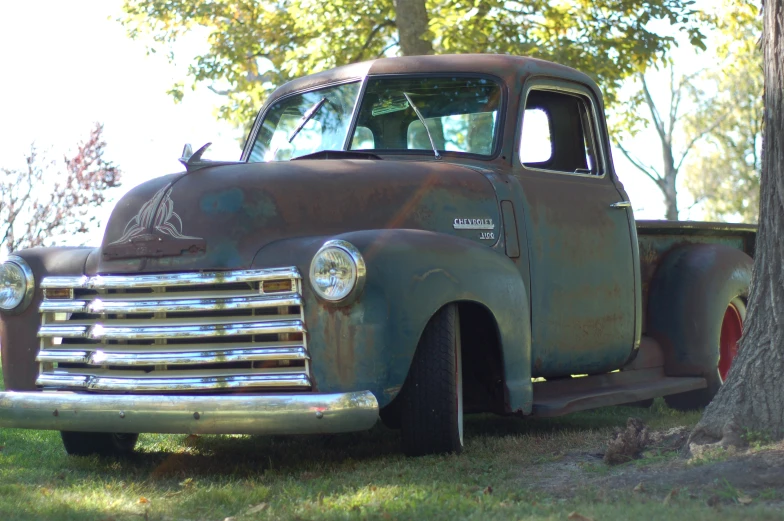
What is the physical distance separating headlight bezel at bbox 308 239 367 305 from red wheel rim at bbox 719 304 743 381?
12.0ft

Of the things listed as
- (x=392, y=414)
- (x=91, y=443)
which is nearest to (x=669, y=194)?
(x=392, y=414)

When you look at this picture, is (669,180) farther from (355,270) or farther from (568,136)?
(355,270)

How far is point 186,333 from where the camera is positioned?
4.17 meters

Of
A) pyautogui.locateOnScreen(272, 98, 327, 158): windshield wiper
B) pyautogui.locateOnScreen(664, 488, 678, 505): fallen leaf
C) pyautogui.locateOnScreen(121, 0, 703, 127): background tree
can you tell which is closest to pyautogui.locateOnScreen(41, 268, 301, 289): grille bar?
pyautogui.locateOnScreen(664, 488, 678, 505): fallen leaf

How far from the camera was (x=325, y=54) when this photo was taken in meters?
13.4

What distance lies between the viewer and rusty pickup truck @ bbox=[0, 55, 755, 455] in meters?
4.03

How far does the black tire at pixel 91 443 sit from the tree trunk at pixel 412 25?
7.54 metres

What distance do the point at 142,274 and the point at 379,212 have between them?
108cm

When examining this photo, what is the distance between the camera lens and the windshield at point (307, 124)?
18.1ft

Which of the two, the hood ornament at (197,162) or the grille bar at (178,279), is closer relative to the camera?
the grille bar at (178,279)

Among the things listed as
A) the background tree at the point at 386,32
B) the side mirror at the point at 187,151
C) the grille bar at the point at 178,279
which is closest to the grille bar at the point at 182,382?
the grille bar at the point at 178,279

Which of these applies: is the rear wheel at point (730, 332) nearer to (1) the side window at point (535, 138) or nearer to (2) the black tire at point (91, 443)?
(1) the side window at point (535, 138)

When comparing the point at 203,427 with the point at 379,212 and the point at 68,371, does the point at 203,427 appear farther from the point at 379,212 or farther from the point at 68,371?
the point at 379,212

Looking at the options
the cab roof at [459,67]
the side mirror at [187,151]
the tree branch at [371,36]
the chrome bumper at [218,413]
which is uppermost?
the tree branch at [371,36]
